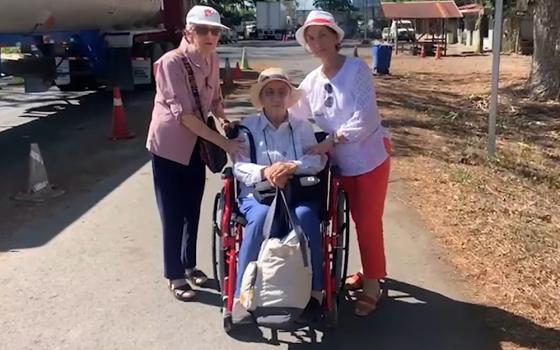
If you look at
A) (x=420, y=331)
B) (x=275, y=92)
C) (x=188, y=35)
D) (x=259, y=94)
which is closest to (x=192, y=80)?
(x=188, y=35)

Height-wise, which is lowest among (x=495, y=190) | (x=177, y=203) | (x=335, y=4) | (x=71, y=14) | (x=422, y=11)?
(x=495, y=190)

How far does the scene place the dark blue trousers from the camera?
4.49 meters

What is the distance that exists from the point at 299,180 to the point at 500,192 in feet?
12.6

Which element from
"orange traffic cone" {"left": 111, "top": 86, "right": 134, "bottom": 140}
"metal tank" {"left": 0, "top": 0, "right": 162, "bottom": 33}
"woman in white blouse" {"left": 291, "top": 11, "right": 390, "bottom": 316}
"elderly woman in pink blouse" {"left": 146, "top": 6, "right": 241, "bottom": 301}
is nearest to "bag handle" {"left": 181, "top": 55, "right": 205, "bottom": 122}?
"elderly woman in pink blouse" {"left": 146, "top": 6, "right": 241, "bottom": 301}

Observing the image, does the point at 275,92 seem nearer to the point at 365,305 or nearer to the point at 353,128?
the point at 353,128

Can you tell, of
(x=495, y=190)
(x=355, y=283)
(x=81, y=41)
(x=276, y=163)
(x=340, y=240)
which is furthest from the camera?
(x=81, y=41)

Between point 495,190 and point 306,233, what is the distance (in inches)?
157

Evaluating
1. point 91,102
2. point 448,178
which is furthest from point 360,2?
point 448,178

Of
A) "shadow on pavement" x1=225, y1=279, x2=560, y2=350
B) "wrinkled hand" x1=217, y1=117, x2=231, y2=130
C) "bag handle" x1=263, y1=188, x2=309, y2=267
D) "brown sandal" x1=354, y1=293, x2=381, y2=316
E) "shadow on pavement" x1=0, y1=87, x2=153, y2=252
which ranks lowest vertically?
"shadow on pavement" x1=225, y1=279, x2=560, y2=350

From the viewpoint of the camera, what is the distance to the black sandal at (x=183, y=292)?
457cm

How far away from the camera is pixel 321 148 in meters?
4.05

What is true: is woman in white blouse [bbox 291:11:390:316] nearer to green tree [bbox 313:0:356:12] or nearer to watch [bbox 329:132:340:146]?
watch [bbox 329:132:340:146]

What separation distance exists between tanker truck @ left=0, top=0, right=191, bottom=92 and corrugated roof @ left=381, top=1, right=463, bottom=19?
20.9 m

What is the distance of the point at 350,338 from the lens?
4.05 meters
